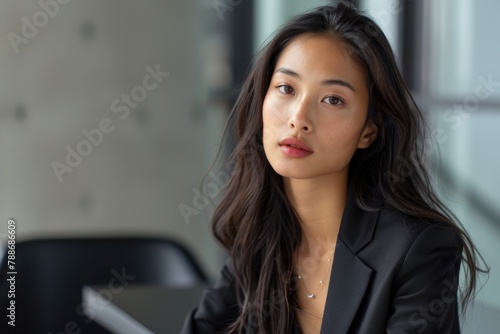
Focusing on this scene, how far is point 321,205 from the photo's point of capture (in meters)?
1.58

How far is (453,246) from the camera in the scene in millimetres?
1418

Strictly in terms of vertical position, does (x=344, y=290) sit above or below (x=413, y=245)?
below

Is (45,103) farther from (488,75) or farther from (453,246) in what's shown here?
(453,246)

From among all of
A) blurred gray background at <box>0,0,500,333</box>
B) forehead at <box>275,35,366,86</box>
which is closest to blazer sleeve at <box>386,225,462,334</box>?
forehead at <box>275,35,366,86</box>

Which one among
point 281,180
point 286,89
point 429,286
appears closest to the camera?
point 429,286

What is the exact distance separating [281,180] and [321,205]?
0.12 meters

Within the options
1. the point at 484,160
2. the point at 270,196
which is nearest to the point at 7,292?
the point at 270,196

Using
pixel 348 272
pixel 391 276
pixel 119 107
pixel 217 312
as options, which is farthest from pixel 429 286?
pixel 119 107

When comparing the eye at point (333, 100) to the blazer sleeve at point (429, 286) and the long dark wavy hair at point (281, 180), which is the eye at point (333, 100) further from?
the blazer sleeve at point (429, 286)

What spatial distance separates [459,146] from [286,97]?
53.2 inches

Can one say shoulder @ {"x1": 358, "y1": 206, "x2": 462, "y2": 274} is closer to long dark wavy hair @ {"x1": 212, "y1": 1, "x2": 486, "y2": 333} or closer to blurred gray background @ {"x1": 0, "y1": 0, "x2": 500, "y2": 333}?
long dark wavy hair @ {"x1": 212, "y1": 1, "x2": 486, "y2": 333}

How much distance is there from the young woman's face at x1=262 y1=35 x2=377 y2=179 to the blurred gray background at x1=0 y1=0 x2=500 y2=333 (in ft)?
5.96

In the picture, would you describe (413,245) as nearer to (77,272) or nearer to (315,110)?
(315,110)

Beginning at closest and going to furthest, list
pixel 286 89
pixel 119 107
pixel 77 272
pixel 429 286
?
pixel 429 286 < pixel 286 89 < pixel 77 272 < pixel 119 107
